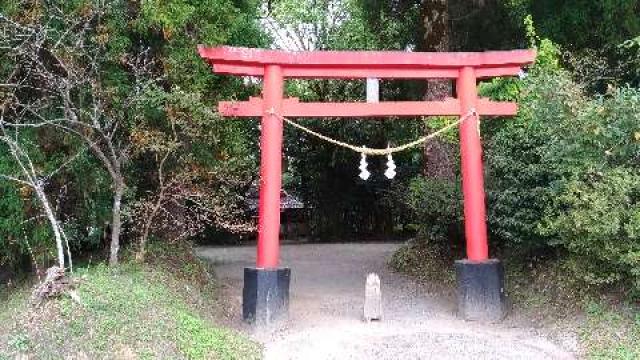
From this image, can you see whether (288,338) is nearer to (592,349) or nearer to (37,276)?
(592,349)

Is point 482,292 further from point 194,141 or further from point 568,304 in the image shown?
point 194,141

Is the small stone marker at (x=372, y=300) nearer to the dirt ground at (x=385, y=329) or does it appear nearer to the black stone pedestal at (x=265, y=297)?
the dirt ground at (x=385, y=329)

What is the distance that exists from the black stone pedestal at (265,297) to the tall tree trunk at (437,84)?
468 cm

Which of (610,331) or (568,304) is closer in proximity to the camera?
(610,331)

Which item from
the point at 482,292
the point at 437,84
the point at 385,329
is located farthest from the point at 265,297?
the point at 437,84

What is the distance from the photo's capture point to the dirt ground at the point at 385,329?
6887 mm

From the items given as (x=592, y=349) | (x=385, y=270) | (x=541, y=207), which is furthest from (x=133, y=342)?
(x=385, y=270)

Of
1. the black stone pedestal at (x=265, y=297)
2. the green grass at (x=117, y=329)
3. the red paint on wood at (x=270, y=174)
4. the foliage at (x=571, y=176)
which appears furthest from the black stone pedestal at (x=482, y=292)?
the green grass at (x=117, y=329)

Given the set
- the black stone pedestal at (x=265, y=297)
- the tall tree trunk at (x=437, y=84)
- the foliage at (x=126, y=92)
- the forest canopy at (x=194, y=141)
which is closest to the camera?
the forest canopy at (x=194, y=141)

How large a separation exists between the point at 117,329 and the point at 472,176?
15.1ft

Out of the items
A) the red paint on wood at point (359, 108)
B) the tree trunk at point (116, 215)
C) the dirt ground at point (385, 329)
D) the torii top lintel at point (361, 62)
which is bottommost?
the dirt ground at point (385, 329)

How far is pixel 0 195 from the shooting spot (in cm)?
862

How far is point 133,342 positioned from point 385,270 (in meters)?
6.92

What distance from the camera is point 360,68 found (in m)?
8.44
